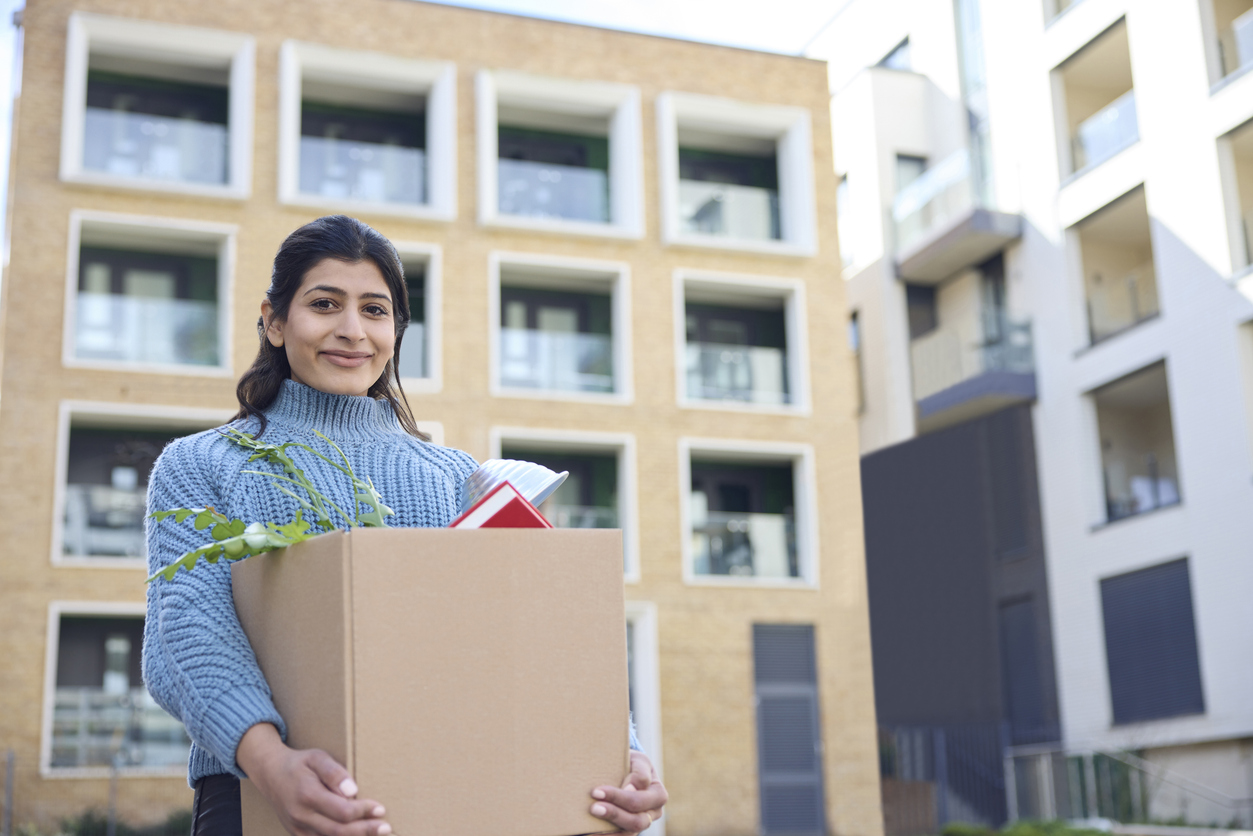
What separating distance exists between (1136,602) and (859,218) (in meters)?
8.27

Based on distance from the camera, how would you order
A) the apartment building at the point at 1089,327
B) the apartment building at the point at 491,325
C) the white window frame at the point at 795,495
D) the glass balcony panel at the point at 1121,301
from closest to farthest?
the apartment building at the point at 491,325, the apartment building at the point at 1089,327, the white window frame at the point at 795,495, the glass balcony panel at the point at 1121,301

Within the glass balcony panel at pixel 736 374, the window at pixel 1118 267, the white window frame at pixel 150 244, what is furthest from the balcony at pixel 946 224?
the white window frame at pixel 150 244

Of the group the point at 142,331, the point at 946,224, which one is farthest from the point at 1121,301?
the point at 142,331

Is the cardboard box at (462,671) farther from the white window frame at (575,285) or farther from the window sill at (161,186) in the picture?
the window sill at (161,186)

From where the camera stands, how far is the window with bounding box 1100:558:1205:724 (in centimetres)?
1745

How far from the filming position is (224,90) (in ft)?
63.7

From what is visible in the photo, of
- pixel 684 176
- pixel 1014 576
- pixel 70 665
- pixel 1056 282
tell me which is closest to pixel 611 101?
pixel 684 176

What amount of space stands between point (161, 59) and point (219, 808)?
1848 cm

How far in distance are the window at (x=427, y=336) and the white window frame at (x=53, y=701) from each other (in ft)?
14.4

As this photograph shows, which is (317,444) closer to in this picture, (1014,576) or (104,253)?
(104,253)

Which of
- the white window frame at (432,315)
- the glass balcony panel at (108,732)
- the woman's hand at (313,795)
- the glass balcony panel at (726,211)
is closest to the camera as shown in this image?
the woman's hand at (313,795)

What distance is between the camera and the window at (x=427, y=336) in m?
18.3

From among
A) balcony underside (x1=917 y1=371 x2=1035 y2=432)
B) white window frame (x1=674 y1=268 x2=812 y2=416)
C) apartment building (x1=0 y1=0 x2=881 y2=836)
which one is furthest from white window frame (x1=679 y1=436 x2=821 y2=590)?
balcony underside (x1=917 y1=371 x2=1035 y2=432)

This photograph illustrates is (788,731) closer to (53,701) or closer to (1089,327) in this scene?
(1089,327)
